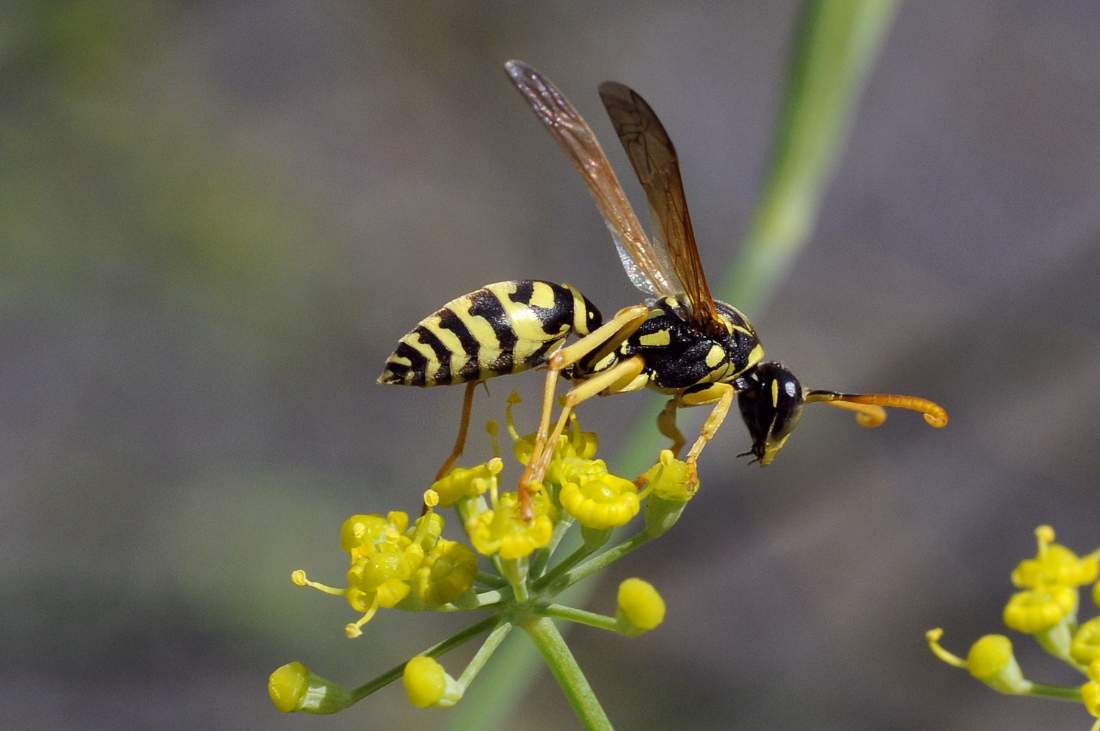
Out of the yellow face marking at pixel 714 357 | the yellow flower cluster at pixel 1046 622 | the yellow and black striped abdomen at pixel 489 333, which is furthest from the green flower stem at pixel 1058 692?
the yellow and black striped abdomen at pixel 489 333

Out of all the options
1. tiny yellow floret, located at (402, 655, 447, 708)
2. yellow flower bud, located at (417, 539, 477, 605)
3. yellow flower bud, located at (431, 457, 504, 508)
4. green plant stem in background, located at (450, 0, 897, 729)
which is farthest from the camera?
green plant stem in background, located at (450, 0, 897, 729)

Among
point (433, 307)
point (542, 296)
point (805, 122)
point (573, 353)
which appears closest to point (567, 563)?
point (573, 353)

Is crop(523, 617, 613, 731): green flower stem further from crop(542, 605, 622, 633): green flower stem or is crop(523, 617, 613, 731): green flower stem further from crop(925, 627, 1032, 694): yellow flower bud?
crop(925, 627, 1032, 694): yellow flower bud

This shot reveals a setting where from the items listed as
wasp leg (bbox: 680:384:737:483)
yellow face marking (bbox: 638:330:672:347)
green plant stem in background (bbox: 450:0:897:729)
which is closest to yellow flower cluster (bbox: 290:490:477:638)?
wasp leg (bbox: 680:384:737:483)

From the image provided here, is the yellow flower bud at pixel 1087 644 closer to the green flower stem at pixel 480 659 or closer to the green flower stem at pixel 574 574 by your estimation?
the green flower stem at pixel 574 574

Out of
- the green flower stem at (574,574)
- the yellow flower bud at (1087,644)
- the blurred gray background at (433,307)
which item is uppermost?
the blurred gray background at (433,307)

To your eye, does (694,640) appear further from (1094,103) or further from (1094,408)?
(1094,103)

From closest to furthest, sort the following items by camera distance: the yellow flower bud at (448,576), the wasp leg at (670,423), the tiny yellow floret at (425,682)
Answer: the tiny yellow floret at (425,682), the yellow flower bud at (448,576), the wasp leg at (670,423)

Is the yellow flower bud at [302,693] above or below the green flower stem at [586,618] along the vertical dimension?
above

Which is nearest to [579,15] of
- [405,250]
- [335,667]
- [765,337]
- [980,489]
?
[405,250]
